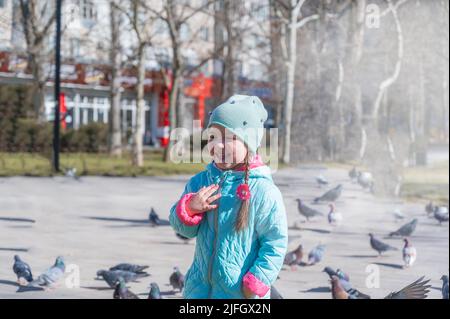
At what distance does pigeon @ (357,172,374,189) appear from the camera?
5.62m

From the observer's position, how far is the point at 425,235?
5.44 metres

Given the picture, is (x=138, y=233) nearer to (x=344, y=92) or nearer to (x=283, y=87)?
(x=283, y=87)

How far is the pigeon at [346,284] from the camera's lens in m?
4.28

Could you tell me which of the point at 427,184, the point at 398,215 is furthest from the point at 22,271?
the point at 427,184

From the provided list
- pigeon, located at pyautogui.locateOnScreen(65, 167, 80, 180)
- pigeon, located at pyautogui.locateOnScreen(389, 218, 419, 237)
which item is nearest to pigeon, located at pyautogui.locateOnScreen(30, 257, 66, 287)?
pigeon, located at pyautogui.locateOnScreen(65, 167, 80, 180)

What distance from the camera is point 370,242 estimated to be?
197 inches

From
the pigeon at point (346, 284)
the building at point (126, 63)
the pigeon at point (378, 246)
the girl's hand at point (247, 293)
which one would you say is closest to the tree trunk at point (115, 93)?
the building at point (126, 63)


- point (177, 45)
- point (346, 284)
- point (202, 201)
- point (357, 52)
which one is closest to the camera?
point (202, 201)

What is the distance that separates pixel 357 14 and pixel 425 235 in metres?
1.25

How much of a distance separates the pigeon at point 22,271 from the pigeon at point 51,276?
97 millimetres

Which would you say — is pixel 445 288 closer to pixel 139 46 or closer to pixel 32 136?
pixel 139 46

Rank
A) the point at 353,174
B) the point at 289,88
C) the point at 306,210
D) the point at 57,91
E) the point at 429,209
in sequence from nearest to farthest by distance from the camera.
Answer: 1. the point at 57,91
2. the point at 306,210
3. the point at 289,88
4. the point at 353,174
5. the point at 429,209

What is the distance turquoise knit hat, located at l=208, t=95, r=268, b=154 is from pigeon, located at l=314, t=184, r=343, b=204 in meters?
2.70

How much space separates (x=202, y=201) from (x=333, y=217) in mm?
2753
